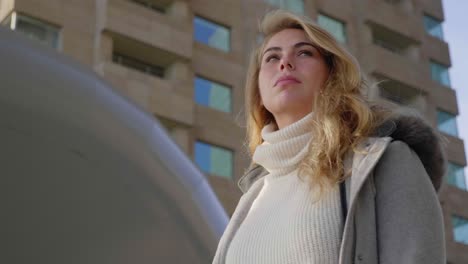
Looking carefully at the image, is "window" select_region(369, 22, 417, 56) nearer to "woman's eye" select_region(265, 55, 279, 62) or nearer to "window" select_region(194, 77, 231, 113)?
"window" select_region(194, 77, 231, 113)

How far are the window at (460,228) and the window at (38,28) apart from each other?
1796 centimetres

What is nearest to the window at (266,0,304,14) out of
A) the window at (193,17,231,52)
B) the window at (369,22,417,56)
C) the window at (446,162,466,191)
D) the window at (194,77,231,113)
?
the window at (193,17,231,52)

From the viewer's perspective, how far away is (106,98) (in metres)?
3.62

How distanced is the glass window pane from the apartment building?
0.03 metres

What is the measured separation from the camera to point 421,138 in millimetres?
2551

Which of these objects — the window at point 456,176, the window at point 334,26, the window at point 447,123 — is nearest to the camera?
the window at point 334,26

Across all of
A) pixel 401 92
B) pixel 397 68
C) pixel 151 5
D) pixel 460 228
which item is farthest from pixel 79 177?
pixel 460 228

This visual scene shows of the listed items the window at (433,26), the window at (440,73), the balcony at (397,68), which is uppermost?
the window at (433,26)

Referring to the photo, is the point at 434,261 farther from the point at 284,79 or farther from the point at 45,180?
the point at 45,180

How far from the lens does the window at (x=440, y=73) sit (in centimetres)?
3262

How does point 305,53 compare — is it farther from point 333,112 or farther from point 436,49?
point 436,49

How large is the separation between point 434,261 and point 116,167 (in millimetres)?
1693

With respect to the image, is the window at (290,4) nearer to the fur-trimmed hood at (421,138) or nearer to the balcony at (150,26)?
the balcony at (150,26)

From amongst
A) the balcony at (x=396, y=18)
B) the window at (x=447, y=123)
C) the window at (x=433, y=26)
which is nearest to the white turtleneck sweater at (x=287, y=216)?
the balcony at (x=396, y=18)
